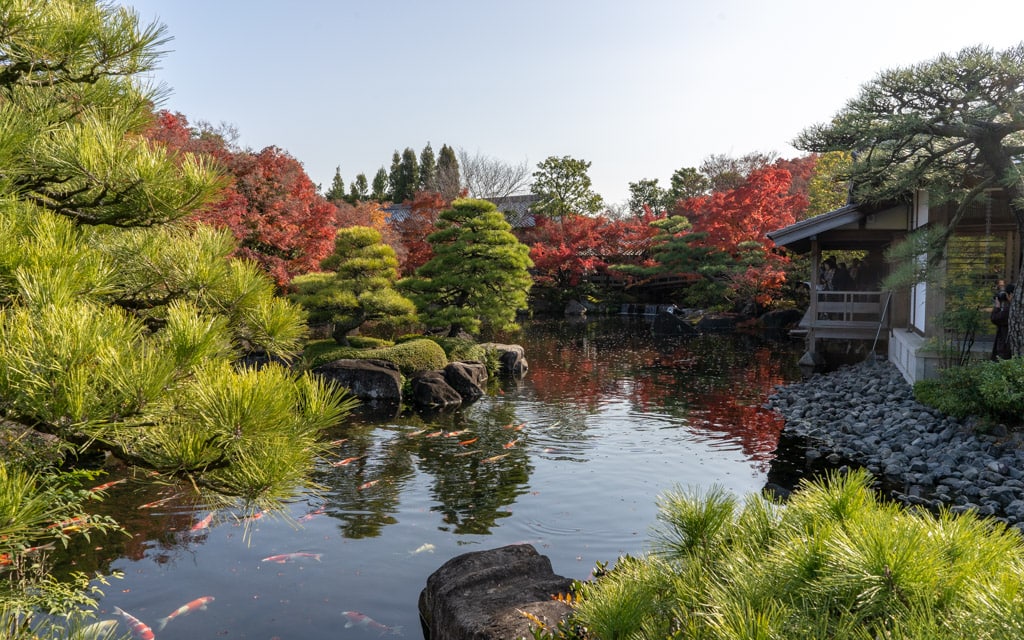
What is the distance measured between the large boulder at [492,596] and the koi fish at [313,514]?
2.39m

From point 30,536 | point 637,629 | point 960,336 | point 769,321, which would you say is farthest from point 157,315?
point 769,321

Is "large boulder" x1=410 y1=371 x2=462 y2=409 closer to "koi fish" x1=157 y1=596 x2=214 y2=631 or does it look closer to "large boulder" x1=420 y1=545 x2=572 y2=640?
"koi fish" x1=157 y1=596 x2=214 y2=631

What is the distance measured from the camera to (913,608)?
2086 millimetres

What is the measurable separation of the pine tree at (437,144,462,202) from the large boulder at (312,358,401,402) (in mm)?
25414

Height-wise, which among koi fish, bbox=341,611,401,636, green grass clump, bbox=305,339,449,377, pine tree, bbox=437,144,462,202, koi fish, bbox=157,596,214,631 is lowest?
koi fish, bbox=341,611,401,636

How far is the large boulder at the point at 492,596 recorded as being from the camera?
397 cm

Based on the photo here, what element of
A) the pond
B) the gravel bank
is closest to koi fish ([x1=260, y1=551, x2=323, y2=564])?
the pond

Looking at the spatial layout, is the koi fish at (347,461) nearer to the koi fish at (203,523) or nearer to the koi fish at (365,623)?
the koi fish at (203,523)

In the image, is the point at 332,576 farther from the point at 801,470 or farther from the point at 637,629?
the point at 801,470

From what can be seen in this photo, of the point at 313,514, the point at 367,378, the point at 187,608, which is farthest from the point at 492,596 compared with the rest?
the point at 367,378

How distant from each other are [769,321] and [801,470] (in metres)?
18.0

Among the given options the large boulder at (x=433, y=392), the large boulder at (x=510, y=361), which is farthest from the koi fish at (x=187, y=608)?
the large boulder at (x=510, y=361)

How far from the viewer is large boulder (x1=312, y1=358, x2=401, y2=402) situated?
13195mm

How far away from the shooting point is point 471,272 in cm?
1691
